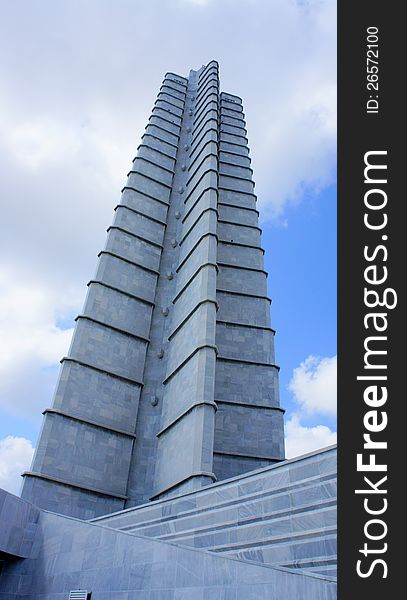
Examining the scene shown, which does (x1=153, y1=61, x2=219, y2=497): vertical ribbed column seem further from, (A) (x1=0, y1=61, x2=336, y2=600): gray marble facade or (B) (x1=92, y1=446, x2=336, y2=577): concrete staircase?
(B) (x1=92, y1=446, x2=336, y2=577): concrete staircase

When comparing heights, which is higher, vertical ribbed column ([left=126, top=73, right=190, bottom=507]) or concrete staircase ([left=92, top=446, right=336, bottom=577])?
vertical ribbed column ([left=126, top=73, right=190, bottom=507])

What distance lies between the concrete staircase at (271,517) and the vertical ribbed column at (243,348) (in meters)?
7.11

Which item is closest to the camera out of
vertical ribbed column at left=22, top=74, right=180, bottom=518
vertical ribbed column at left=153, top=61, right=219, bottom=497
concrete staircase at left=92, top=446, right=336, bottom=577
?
concrete staircase at left=92, top=446, right=336, bottom=577

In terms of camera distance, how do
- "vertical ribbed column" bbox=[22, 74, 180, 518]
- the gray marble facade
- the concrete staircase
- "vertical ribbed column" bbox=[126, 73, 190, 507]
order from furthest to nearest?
"vertical ribbed column" bbox=[126, 73, 190, 507] → "vertical ribbed column" bbox=[22, 74, 180, 518] → the gray marble facade → the concrete staircase

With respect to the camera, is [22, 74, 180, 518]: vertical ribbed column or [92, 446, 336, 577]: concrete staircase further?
[22, 74, 180, 518]: vertical ribbed column

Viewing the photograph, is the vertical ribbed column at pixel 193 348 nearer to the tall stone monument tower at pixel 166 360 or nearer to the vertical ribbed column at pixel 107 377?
the tall stone monument tower at pixel 166 360

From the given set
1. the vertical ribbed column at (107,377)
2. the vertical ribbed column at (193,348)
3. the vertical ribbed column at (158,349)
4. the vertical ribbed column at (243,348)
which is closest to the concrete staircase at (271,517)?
the vertical ribbed column at (193,348)

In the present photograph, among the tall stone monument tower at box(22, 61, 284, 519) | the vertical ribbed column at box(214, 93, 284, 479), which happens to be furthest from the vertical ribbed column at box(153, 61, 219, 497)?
the vertical ribbed column at box(214, 93, 284, 479)

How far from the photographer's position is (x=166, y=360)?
60.0ft

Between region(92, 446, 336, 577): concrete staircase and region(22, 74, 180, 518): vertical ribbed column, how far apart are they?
205 inches

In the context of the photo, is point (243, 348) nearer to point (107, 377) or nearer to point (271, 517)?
point (107, 377)

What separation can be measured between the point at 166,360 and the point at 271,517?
1102cm

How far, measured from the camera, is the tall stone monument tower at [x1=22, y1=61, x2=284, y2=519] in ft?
47.0

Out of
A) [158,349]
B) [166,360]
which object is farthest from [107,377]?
[158,349]
